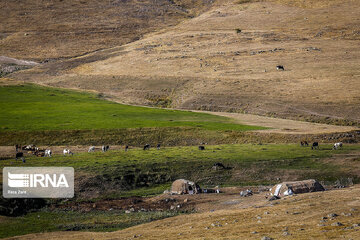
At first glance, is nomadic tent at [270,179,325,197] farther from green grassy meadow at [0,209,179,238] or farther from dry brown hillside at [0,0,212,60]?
dry brown hillside at [0,0,212,60]

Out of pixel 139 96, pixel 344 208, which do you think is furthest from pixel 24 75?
pixel 344 208

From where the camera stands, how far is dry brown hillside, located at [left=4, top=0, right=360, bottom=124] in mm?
96125

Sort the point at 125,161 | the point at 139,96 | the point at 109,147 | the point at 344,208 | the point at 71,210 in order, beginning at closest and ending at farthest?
the point at 344,208
the point at 71,210
the point at 125,161
the point at 109,147
the point at 139,96

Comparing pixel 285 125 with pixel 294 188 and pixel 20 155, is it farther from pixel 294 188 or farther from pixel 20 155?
pixel 20 155

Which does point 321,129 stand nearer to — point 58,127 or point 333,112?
point 333,112

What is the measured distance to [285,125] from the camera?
78.5 metres

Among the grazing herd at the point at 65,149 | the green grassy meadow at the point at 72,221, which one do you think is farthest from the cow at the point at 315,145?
the green grassy meadow at the point at 72,221

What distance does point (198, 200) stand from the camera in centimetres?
4272

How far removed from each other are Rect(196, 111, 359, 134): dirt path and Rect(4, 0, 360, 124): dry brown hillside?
4.45 m

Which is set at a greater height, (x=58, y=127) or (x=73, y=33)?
(x=73, y=33)

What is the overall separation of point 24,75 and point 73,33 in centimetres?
4051

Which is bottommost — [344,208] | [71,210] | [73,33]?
[71,210]

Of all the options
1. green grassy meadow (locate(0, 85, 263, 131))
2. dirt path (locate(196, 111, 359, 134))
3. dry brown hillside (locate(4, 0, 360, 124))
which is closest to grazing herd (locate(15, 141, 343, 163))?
dirt path (locate(196, 111, 359, 134))

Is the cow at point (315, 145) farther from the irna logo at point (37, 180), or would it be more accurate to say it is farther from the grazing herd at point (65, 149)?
the irna logo at point (37, 180)
